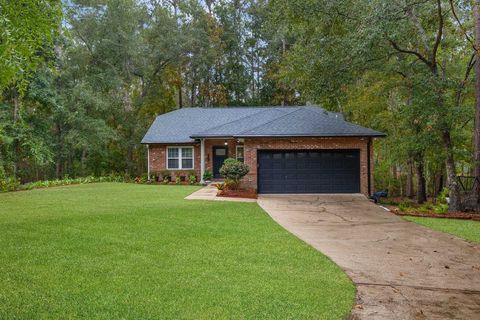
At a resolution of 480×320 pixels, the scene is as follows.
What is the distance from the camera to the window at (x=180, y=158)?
71.6 feet

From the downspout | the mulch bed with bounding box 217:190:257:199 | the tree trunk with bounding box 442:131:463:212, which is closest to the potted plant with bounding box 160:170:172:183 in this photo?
the mulch bed with bounding box 217:190:257:199

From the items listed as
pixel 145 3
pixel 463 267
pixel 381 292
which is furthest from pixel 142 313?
pixel 145 3

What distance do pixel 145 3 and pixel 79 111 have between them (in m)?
14.4

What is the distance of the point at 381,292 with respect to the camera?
181 inches

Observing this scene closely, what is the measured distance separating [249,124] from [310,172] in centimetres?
564

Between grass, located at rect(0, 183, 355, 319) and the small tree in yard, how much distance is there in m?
6.14

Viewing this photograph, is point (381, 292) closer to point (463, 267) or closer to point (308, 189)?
point (463, 267)

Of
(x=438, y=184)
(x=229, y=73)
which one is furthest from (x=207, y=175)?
(x=229, y=73)

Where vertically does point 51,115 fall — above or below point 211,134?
above

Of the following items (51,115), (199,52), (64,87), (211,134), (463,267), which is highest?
(199,52)

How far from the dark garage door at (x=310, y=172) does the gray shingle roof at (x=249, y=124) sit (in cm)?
97

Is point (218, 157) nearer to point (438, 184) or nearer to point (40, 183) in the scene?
point (40, 183)

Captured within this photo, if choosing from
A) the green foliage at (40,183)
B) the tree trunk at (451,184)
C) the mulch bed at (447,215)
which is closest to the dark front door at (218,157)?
the green foliage at (40,183)

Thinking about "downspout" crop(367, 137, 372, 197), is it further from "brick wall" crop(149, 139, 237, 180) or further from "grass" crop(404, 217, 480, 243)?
"brick wall" crop(149, 139, 237, 180)
